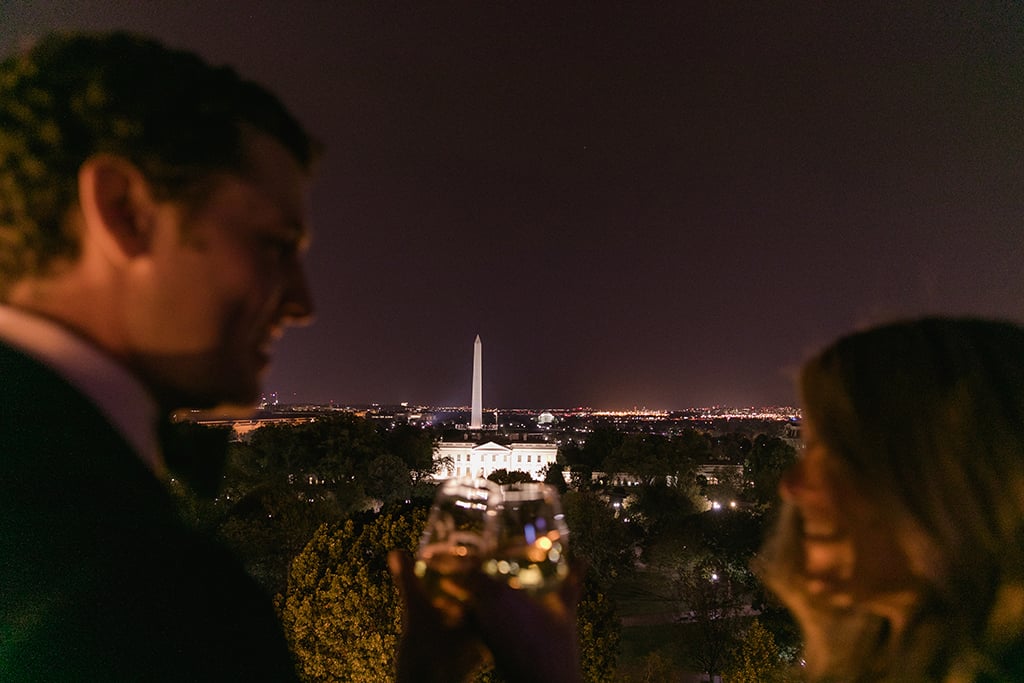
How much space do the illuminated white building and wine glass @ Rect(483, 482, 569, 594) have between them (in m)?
70.2

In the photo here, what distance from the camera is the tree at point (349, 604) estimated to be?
13.5 metres

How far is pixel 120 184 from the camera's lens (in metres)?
1.28

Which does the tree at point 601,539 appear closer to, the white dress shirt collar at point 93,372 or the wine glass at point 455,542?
the wine glass at point 455,542

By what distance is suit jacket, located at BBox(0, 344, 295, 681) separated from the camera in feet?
2.99

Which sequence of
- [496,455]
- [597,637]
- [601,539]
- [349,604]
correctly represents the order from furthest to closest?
[496,455]
[601,539]
[349,604]
[597,637]

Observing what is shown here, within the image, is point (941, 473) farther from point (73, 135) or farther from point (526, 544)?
point (73, 135)

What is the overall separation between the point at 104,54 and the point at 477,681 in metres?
12.4

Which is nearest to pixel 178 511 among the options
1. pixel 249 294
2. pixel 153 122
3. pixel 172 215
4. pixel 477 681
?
pixel 249 294

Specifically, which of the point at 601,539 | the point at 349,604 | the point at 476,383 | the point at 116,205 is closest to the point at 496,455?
the point at 476,383

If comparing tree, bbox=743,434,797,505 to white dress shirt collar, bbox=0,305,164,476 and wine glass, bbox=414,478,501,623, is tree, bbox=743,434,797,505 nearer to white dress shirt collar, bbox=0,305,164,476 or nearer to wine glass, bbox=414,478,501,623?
wine glass, bbox=414,478,501,623

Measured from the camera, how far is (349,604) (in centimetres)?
1377

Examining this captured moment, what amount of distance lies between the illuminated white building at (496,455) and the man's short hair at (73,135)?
7052cm

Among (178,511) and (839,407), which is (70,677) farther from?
(839,407)

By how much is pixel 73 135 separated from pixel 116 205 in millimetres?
170
